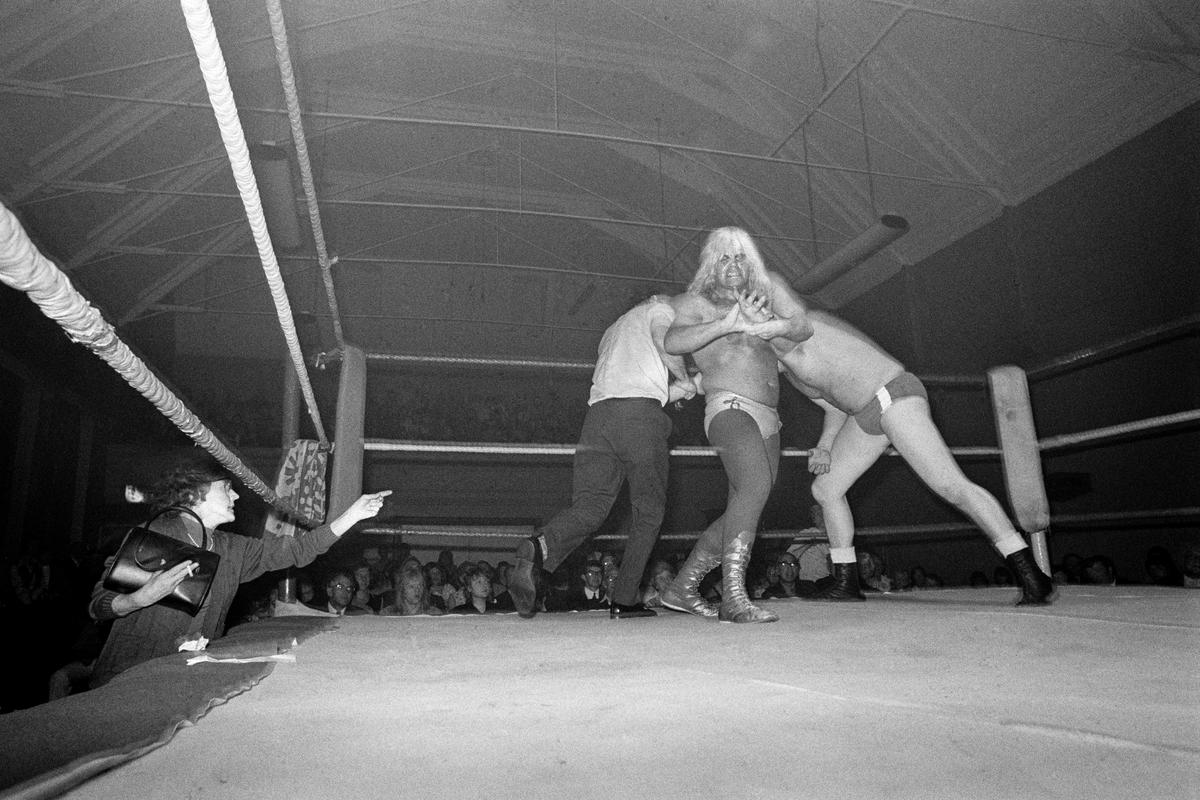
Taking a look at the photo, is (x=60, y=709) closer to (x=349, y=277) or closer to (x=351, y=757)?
(x=351, y=757)

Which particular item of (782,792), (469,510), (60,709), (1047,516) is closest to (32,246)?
(60,709)

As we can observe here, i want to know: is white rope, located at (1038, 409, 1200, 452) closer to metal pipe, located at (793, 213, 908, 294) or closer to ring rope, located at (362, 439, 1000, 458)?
ring rope, located at (362, 439, 1000, 458)

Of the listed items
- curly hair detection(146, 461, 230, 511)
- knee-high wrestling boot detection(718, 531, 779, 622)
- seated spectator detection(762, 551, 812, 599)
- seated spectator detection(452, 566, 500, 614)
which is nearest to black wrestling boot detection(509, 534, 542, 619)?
knee-high wrestling boot detection(718, 531, 779, 622)

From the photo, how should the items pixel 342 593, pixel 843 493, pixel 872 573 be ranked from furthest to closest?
1. pixel 342 593
2. pixel 872 573
3. pixel 843 493

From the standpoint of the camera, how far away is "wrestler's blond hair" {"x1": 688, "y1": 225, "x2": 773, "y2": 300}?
2.06 meters

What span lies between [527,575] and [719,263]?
1032 millimetres

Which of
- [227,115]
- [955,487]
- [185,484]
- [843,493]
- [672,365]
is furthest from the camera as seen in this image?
[843,493]

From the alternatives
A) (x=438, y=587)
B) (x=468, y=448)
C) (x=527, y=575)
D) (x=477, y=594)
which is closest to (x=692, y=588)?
(x=527, y=575)

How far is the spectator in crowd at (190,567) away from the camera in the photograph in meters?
1.44

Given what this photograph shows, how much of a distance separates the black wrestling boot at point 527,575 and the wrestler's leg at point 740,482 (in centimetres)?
52

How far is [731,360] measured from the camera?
6.95 feet

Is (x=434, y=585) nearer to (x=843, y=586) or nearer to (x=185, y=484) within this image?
(x=843, y=586)

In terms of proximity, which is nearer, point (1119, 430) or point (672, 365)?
point (672, 365)

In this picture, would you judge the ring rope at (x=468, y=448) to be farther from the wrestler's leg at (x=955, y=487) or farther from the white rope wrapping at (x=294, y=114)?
the white rope wrapping at (x=294, y=114)
